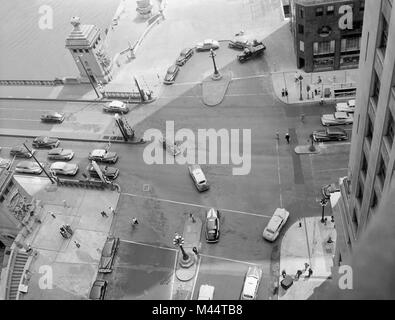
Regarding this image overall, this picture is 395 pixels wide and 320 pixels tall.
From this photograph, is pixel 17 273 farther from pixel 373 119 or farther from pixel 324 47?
pixel 324 47

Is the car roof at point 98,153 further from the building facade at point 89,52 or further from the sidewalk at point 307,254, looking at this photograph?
the sidewalk at point 307,254

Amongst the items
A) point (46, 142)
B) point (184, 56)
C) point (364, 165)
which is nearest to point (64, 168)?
point (46, 142)

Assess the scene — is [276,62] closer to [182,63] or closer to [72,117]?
[182,63]

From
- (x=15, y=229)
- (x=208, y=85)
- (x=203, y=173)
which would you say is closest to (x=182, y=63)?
(x=208, y=85)

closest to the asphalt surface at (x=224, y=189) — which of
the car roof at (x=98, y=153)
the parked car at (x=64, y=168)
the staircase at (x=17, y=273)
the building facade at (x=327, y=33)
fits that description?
the parked car at (x=64, y=168)

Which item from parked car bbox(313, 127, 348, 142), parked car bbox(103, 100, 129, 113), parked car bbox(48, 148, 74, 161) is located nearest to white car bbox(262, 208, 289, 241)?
parked car bbox(313, 127, 348, 142)

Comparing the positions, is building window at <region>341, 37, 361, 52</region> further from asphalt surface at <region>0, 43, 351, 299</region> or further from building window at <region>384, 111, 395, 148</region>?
building window at <region>384, 111, 395, 148</region>
